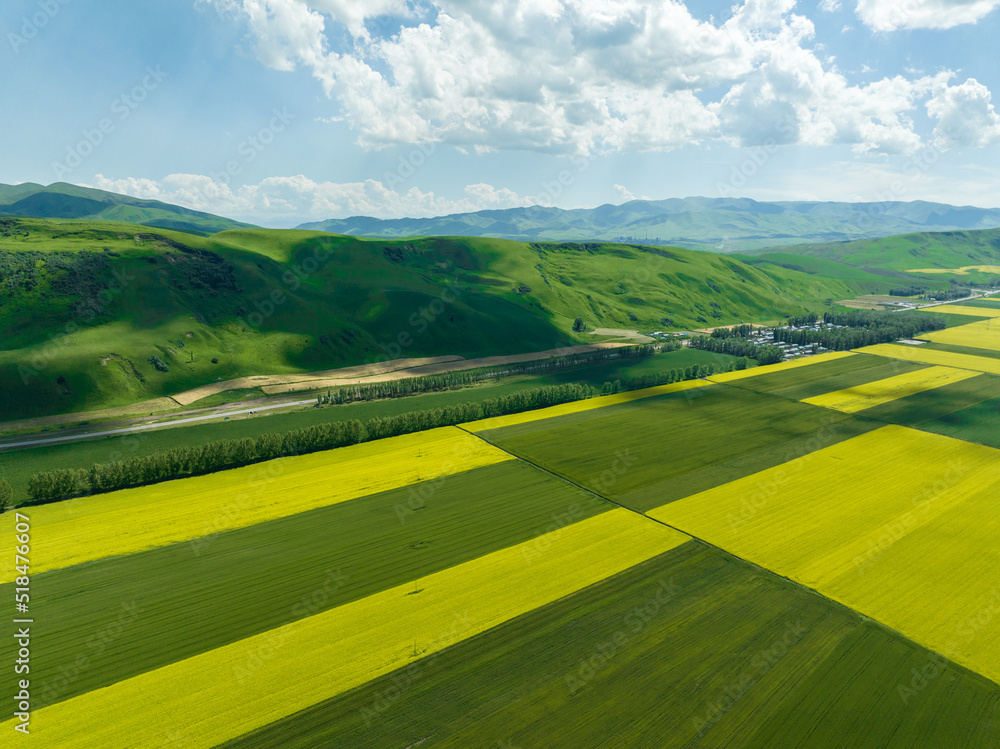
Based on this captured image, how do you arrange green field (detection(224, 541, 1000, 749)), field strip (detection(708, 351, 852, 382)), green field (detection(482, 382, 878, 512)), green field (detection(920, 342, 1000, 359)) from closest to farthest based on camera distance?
green field (detection(224, 541, 1000, 749)) < green field (detection(482, 382, 878, 512)) < field strip (detection(708, 351, 852, 382)) < green field (detection(920, 342, 1000, 359))

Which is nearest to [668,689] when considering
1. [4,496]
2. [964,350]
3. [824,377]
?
[4,496]

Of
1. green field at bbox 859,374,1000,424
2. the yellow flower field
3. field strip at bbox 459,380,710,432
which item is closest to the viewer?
green field at bbox 859,374,1000,424

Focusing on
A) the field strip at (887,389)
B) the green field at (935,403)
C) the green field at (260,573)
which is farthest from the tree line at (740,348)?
the green field at (260,573)

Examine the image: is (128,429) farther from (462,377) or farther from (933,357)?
(933,357)

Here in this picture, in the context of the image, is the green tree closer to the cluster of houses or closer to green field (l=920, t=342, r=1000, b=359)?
the cluster of houses

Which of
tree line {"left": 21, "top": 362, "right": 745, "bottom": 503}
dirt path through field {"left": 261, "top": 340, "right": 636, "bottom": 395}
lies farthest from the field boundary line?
dirt path through field {"left": 261, "top": 340, "right": 636, "bottom": 395}

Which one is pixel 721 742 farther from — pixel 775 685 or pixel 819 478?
pixel 819 478

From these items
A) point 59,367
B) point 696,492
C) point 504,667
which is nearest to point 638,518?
point 696,492
